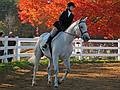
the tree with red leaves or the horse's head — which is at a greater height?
the tree with red leaves

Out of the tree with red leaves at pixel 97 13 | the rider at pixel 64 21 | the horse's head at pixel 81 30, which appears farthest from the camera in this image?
the tree with red leaves at pixel 97 13

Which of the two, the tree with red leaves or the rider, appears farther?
the tree with red leaves

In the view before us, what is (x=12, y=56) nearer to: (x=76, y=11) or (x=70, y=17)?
(x=76, y=11)

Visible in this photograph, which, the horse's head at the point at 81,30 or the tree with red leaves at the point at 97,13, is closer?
the horse's head at the point at 81,30

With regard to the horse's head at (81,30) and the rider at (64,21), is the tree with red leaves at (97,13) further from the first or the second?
the horse's head at (81,30)

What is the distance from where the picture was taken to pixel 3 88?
11.9m

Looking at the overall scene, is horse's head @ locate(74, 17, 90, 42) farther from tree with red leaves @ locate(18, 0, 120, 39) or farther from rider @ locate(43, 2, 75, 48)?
tree with red leaves @ locate(18, 0, 120, 39)

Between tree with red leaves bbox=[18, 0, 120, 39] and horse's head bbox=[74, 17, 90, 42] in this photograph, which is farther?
tree with red leaves bbox=[18, 0, 120, 39]

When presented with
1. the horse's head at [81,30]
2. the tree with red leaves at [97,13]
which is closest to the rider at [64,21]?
the horse's head at [81,30]

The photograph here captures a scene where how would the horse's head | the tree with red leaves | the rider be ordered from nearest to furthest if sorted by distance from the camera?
the horse's head
the rider
the tree with red leaves

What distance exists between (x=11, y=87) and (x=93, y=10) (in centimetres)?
1451

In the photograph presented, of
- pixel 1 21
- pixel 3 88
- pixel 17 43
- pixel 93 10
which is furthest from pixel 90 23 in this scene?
pixel 1 21

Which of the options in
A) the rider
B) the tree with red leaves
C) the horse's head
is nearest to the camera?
the horse's head

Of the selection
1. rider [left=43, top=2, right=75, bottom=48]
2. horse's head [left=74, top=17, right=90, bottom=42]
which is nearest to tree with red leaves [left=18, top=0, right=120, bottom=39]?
rider [left=43, top=2, right=75, bottom=48]
